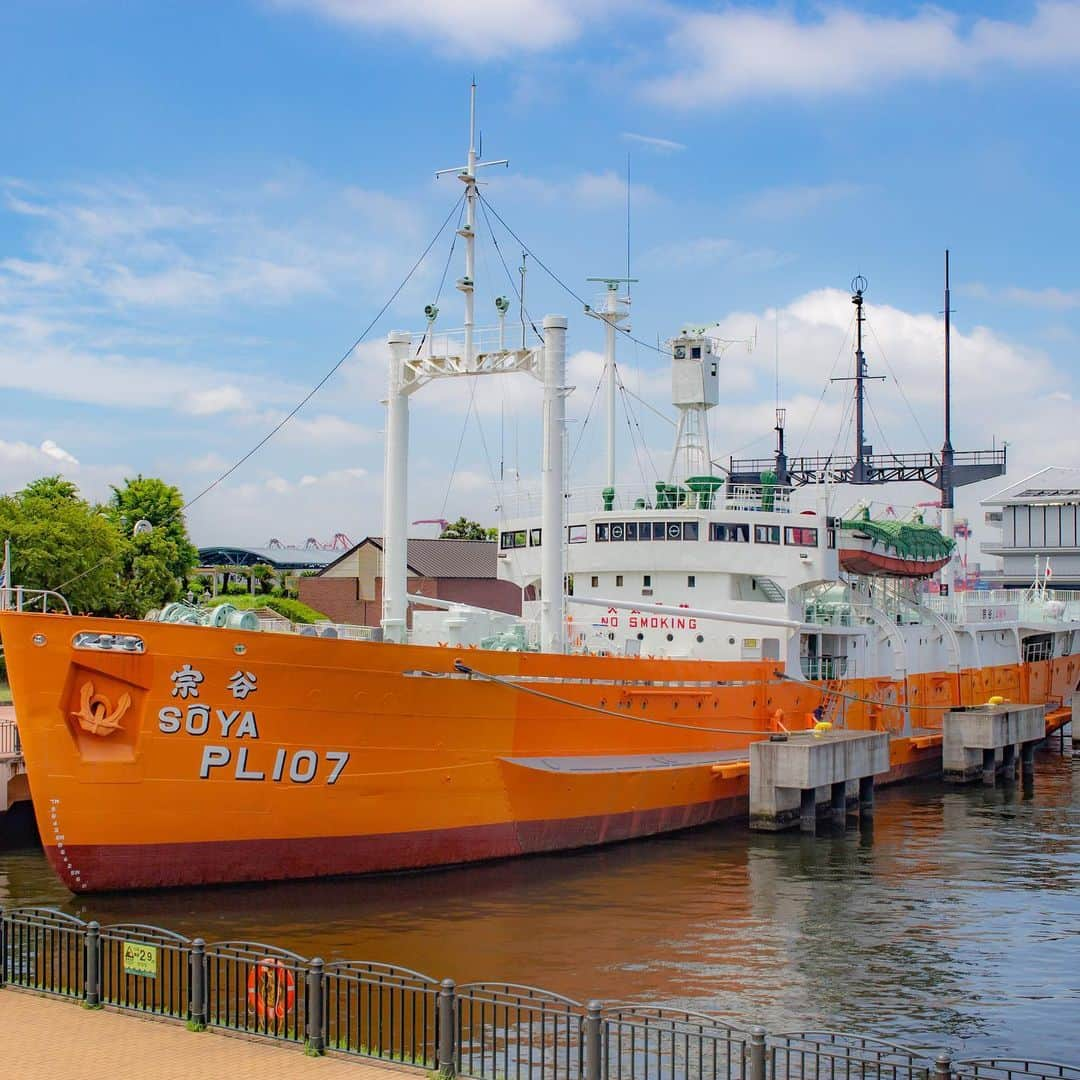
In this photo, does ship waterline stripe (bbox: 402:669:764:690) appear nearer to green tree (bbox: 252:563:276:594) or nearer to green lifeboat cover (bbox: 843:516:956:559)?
green lifeboat cover (bbox: 843:516:956:559)

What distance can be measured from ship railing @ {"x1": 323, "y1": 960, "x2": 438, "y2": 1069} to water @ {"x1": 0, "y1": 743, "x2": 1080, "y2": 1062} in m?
1.35

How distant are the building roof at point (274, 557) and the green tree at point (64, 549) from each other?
166ft

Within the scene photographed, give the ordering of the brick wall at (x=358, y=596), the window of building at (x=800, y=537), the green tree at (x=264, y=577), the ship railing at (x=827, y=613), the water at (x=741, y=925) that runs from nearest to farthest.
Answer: the water at (x=741, y=925)
the window of building at (x=800, y=537)
the ship railing at (x=827, y=613)
the brick wall at (x=358, y=596)
the green tree at (x=264, y=577)

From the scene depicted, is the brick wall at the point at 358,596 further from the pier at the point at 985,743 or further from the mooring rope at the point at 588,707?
the mooring rope at the point at 588,707

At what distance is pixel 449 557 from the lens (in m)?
58.2

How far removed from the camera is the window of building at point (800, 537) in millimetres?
28719

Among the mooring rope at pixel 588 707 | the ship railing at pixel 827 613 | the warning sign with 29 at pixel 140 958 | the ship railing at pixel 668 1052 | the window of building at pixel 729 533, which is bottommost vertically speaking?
the ship railing at pixel 668 1052

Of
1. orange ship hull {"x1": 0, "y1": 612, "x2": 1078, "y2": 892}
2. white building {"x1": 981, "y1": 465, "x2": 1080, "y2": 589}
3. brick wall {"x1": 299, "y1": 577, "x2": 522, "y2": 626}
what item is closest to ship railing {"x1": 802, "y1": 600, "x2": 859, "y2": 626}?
orange ship hull {"x1": 0, "y1": 612, "x2": 1078, "y2": 892}

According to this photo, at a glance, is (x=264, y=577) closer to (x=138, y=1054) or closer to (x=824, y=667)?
(x=824, y=667)

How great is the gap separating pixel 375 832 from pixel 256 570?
43.0 meters

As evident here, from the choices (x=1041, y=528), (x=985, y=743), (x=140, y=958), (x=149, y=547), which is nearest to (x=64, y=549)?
(x=149, y=547)

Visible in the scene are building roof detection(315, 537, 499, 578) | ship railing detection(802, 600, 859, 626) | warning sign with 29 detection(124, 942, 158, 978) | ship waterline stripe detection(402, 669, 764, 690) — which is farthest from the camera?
building roof detection(315, 537, 499, 578)

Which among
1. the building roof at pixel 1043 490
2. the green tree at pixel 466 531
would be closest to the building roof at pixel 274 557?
the green tree at pixel 466 531

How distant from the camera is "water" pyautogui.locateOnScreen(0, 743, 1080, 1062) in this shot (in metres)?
14.7
